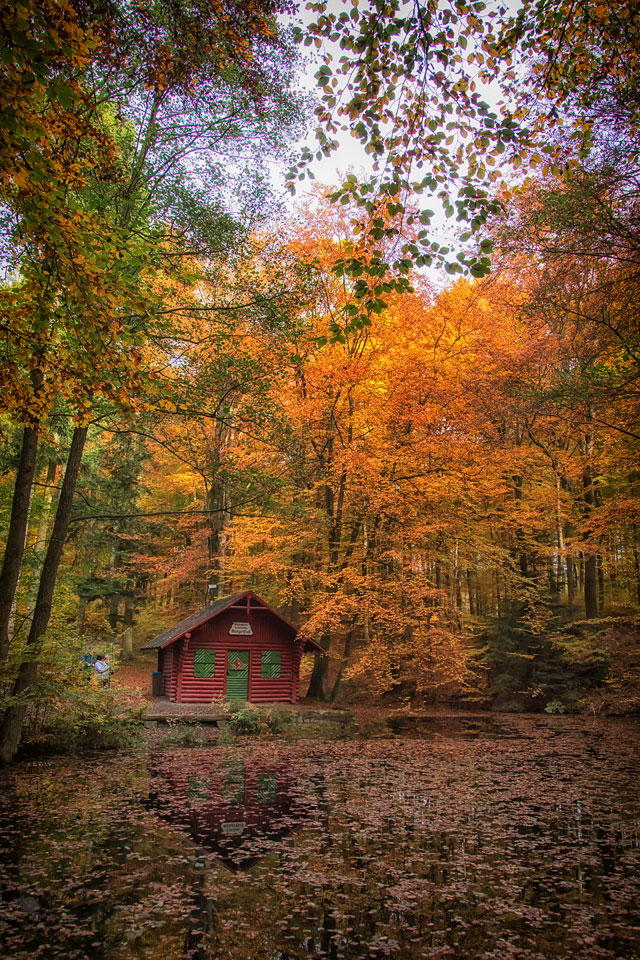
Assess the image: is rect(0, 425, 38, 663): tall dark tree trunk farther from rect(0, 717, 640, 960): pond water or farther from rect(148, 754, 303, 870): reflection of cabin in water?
rect(148, 754, 303, 870): reflection of cabin in water

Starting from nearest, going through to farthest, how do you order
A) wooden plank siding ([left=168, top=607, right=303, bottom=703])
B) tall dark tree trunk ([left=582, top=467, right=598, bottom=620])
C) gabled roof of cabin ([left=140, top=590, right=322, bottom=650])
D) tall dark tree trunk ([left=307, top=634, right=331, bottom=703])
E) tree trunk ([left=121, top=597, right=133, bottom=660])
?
gabled roof of cabin ([left=140, top=590, right=322, bottom=650])
tall dark tree trunk ([left=582, top=467, right=598, bottom=620])
wooden plank siding ([left=168, top=607, right=303, bottom=703])
tall dark tree trunk ([left=307, top=634, right=331, bottom=703])
tree trunk ([left=121, top=597, right=133, bottom=660])

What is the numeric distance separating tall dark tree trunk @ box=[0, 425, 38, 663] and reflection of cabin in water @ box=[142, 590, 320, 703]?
10.2m

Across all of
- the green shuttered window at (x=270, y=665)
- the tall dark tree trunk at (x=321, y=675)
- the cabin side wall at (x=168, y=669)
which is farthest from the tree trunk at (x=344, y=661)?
the cabin side wall at (x=168, y=669)

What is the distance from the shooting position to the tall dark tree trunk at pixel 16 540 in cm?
871

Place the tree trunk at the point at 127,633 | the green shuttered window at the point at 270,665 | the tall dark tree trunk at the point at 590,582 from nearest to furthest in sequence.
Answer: the tall dark tree trunk at the point at 590,582 → the green shuttered window at the point at 270,665 → the tree trunk at the point at 127,633

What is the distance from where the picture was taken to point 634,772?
10.2m

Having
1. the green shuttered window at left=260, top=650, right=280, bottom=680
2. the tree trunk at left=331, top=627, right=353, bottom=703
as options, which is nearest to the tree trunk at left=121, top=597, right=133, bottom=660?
the green shuttered window at left=260, top=650, right=280, bottom=680

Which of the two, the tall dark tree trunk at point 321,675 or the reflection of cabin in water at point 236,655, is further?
the tall dark tree trunk at point 321,675

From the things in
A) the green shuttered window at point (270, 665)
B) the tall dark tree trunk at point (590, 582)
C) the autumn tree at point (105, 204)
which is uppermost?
the autumn tree at point (105, 204)

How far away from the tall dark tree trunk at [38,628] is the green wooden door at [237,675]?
9.86 metres

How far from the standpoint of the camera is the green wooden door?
1967cm

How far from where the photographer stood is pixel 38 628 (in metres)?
9.87

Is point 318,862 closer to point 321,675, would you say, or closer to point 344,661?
point 344,661

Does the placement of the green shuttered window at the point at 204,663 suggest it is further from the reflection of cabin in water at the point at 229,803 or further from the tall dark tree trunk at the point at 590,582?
the tall dark tree trunk at the point at 590,582
